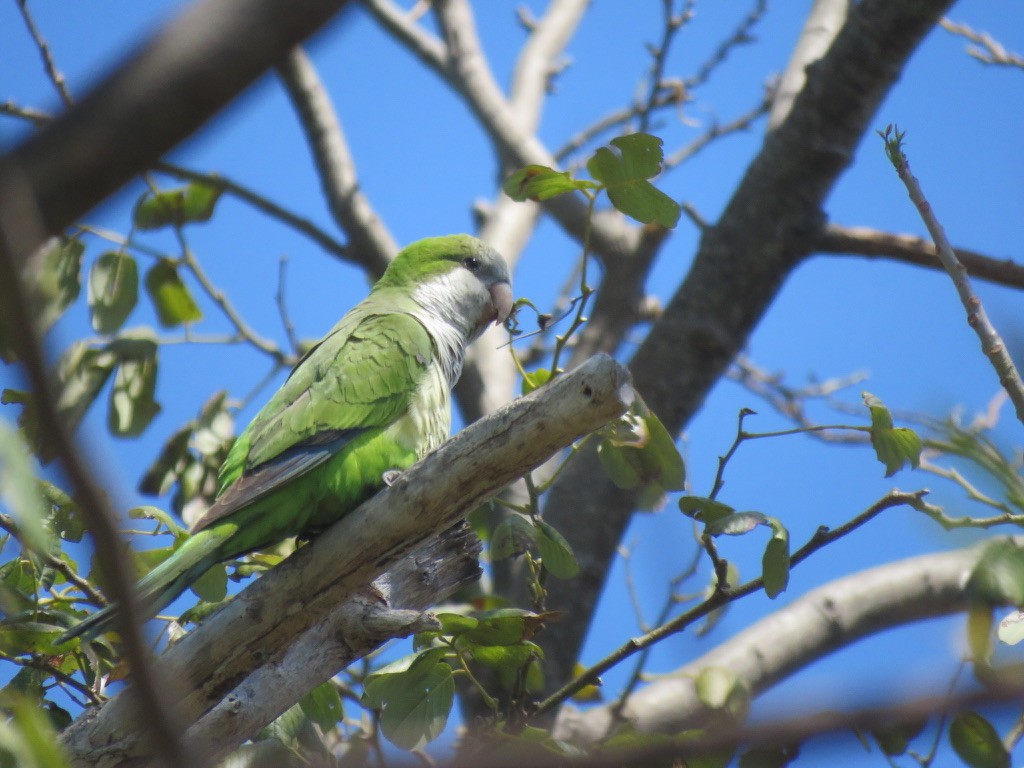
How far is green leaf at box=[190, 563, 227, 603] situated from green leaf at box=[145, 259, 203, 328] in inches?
57.6

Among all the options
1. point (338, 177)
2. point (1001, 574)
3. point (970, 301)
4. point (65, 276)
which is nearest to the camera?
point (1001, 574)

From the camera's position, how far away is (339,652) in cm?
273

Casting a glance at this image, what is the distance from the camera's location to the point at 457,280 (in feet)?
14.2

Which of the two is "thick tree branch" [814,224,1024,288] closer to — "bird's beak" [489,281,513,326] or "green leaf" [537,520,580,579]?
"bird's beak" [489,281,513,326]

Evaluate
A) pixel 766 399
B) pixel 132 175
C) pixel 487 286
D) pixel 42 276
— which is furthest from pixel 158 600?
pixel 766 399

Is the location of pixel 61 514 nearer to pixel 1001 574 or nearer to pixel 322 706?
pixel 322 706

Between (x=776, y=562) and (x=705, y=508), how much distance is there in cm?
22

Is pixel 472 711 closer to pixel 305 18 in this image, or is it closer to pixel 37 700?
pixel 37 700

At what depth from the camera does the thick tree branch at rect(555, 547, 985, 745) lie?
5.04 m

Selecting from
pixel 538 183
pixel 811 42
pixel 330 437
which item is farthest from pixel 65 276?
pixel 811 42

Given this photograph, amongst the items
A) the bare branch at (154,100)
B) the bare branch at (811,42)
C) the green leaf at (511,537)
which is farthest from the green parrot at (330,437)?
the bare branch at (811,42)

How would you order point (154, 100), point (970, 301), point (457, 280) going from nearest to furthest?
point (154, 100), point (970, 301), point (457, 280)

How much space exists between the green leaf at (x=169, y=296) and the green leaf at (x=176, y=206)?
175mm

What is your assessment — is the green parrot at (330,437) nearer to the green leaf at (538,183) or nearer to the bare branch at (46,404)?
the green leaf at (538,183)
